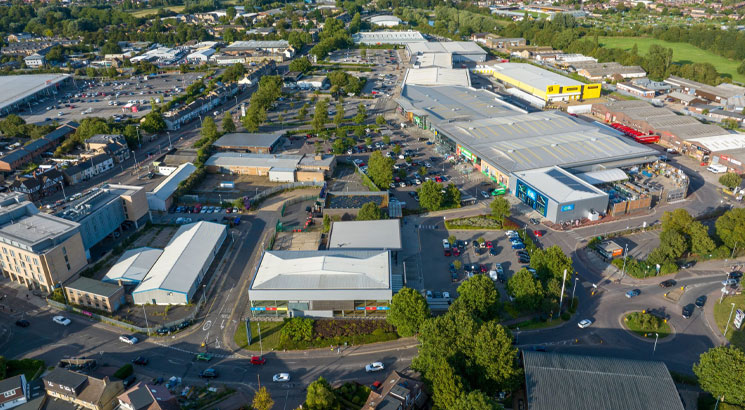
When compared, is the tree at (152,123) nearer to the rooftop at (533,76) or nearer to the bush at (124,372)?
the bush at (124,372)

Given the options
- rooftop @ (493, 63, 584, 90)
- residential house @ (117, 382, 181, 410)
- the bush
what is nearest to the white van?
rooftop @ (493, 63, 584, 90)

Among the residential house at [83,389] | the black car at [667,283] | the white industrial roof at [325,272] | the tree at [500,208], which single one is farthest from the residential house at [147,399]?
the black car at [667,283]

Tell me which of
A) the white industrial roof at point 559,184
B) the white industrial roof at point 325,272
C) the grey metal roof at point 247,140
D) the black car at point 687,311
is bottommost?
the black car at point 687,311

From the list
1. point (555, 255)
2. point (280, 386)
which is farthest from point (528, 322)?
point (280, 386)

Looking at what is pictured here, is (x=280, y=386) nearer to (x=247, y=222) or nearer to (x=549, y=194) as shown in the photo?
(x=247, y=222)

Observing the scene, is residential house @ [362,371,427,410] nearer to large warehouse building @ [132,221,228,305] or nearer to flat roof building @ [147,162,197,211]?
large warehouse building @ [132,221,228,305]

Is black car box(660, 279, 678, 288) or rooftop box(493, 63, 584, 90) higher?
rooftop box(493, 63, 584, 90)
